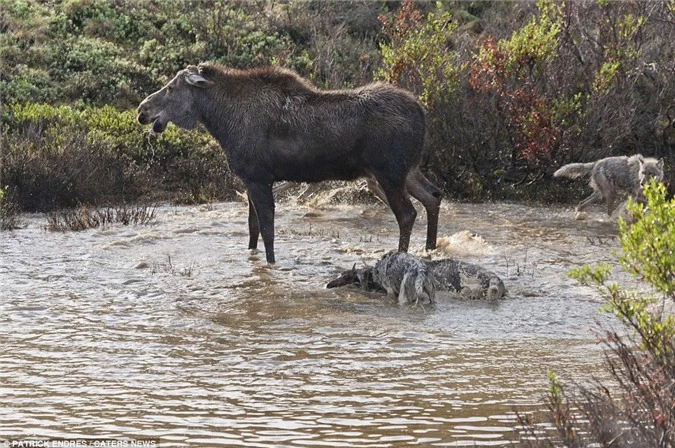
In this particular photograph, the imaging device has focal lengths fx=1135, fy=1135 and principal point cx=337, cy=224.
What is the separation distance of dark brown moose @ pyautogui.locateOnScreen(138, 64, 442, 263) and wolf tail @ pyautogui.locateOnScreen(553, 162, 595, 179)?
112 inches

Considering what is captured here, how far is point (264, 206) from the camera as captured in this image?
12336mm

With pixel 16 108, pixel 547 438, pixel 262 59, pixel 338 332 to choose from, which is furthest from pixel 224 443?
pixel 262 59

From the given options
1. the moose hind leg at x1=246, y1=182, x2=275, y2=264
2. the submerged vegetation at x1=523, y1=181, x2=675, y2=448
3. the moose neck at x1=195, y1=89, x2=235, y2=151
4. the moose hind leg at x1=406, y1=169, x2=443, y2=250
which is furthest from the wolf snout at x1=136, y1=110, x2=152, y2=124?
the submerged vegetation at x1=523, y1=181, x2=675, y2=448

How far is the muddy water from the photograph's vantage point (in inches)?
279

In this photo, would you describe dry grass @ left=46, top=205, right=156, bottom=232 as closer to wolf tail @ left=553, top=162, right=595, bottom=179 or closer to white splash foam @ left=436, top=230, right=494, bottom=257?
white splash foam @ left=436, top=230, right=494, bottom=257

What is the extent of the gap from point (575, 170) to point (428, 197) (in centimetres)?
303

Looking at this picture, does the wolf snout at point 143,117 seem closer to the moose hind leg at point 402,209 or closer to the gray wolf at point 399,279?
the moose hind leg at point 402,209

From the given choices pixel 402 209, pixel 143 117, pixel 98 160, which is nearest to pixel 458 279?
pixel 402 209

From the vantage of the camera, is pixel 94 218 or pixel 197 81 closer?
pixel 197 81

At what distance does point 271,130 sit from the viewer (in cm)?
1229

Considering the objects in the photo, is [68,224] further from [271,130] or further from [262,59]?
[262,59]

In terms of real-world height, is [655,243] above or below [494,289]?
above

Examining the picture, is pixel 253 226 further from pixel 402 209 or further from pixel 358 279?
pixel 358 279

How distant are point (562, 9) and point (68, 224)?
8018 millimetres
